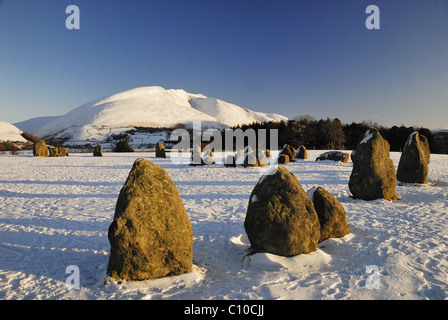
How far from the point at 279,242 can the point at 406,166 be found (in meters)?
12.0

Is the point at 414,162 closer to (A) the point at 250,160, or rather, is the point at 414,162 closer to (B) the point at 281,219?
(A) the point at 250,160

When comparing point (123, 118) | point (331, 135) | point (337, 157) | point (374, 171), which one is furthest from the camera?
point (123, 118)

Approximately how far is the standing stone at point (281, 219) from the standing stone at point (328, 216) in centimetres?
79

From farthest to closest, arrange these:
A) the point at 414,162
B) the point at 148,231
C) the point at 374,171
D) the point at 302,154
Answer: the point at 302,154, the point at 414,162, the point at 374,171, the point at 148,231

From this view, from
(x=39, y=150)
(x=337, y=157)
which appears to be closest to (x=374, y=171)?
(x=337, y=157)

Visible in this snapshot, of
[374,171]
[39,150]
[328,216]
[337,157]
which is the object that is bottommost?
[328,216]

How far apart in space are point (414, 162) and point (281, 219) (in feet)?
38.8

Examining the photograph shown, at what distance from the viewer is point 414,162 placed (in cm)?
1271

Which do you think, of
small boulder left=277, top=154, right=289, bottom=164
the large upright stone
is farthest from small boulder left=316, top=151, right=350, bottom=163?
the large upright stone

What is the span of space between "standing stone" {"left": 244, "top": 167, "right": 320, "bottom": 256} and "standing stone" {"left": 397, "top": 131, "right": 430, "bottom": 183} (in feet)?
35.6

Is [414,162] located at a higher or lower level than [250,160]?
higher

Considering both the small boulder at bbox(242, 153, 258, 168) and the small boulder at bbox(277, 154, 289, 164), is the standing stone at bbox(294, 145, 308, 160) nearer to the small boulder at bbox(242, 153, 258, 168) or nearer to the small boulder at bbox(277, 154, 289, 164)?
the small boulder at bbox(277, 154, 289, 164)

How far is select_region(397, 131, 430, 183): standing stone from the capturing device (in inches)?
490

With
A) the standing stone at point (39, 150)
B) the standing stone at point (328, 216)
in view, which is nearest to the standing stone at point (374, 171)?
the standing stone at point (328, 216)
